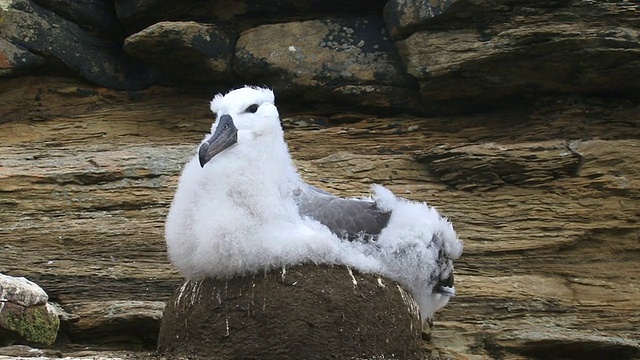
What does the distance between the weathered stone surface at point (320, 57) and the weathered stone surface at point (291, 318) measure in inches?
97.2

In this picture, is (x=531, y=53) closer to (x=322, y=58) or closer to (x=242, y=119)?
(x=322, y=58)

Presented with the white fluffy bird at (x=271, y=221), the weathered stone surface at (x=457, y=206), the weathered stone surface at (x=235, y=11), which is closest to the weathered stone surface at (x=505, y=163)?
the weathered stone surface at (x=457, y=206)

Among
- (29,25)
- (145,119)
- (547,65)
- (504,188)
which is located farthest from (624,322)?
(29,25)

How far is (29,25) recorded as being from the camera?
759 cm

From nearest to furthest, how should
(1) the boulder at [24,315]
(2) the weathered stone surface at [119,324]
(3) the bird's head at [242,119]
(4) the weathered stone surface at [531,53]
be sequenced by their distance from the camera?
1. (3) the bird's head at [242,119]
2. (1) the boulder at [24,315]
3. (2) the weathered stone surface at [119,324]
4. (4) the weathered stone surface at [531,53]

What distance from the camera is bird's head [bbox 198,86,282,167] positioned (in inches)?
211

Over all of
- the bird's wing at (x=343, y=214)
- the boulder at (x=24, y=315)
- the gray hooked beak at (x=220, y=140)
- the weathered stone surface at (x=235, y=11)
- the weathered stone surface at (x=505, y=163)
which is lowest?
the boulder at (x=24, y=315)

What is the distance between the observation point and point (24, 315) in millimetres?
5996

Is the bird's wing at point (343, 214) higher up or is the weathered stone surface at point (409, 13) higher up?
the weathered stone surface at point (409, 13)

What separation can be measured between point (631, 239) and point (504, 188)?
86cm

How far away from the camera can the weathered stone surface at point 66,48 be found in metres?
7.59

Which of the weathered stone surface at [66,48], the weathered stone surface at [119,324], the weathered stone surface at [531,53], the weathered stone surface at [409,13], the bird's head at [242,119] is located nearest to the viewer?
the bird's head at [242,119]

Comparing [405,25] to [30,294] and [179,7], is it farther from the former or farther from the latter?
[30,294]

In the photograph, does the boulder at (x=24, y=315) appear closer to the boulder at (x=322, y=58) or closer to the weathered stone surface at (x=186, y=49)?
the weathered stone surface at (x=186, y=49)
